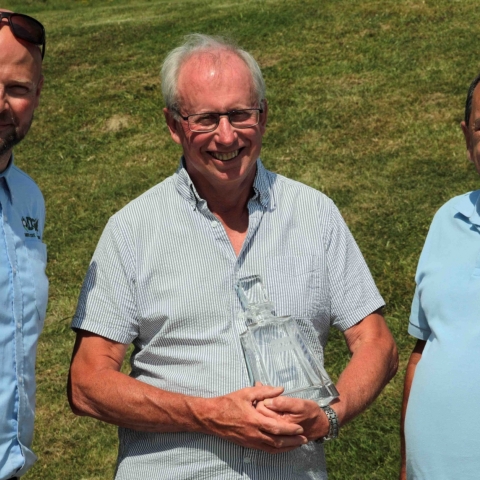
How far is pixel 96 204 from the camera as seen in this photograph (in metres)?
8.01

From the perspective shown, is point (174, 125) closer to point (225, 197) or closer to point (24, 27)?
point (225, 197)

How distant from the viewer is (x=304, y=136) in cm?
871

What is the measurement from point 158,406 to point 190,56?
1330 mm

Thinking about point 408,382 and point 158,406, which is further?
point 408,382

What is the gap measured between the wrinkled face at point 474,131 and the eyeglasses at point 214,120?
Answer: 0.80 meters

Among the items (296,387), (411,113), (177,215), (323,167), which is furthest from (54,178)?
(296,387)

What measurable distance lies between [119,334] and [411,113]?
6.44m

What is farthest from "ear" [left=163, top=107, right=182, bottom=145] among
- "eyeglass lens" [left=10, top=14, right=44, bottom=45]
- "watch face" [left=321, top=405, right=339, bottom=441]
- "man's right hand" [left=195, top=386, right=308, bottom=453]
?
"watch face" [left=321, top=405, right=339, bottom=441]

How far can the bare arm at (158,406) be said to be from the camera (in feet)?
9.04

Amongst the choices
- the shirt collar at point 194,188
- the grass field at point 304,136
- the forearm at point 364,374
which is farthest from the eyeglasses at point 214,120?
the grass field at point 304,136

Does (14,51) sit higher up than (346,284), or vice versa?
(14,51)

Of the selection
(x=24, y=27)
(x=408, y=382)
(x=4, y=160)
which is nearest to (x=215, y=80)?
(x=24, y=27)

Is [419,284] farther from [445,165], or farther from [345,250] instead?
[445,165]

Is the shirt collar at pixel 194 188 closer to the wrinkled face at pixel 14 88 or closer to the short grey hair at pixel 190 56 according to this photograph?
the short grey hair at pixel 190 56
